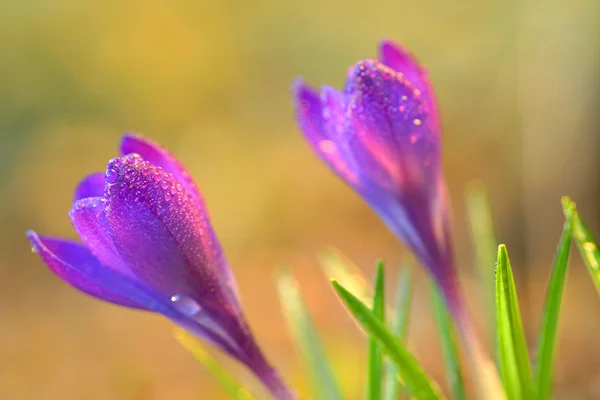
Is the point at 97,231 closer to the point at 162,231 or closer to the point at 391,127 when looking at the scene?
the point at 162,231

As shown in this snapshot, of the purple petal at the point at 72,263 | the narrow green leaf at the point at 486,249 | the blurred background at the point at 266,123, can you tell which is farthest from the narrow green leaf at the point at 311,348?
the blurred background at the point at 266,123

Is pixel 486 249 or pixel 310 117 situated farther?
pixel 486 249

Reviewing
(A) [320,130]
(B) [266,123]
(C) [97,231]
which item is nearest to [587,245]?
(A) [320,130]

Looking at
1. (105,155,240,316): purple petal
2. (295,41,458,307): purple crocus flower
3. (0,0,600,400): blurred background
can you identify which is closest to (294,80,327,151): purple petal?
(295,41,458,307): purple crocus flower

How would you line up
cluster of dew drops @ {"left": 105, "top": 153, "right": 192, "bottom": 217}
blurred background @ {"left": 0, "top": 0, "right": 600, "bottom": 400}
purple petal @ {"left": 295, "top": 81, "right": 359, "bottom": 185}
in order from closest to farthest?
1. cluster of dew drops @ {"left": 105, "top": 153, "right": 192, "bottom": 217}
2. purple petal @ {"left": 295, "top": 81, "right": 359, "bottom": 185}
3. blurred background @ {"left": 0, "top": 0, "right": 600, "bottom": 400}

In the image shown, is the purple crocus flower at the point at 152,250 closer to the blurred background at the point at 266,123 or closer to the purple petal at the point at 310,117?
the purple petal at the point at 310,117

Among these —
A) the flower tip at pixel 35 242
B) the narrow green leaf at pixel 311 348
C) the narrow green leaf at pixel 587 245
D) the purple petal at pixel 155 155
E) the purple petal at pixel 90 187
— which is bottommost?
the narrow green leaf at pixel 311 348

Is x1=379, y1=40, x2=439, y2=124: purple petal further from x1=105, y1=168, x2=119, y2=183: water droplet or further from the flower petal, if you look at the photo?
x1=105, y1=168, x2=119, y2=183: water droplet
